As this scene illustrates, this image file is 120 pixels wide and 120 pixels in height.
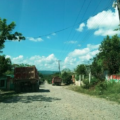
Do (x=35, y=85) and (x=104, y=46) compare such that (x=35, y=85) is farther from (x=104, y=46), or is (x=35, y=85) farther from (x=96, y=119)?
(x=104, y=46)

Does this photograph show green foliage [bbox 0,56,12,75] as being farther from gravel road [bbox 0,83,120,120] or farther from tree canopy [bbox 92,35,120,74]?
gravel road [bbox 0,83,120,120]

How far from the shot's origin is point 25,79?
24.6m

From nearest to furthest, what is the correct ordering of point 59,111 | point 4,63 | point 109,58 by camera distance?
1. point 59,111
2. point 109,58
3. point 4,63

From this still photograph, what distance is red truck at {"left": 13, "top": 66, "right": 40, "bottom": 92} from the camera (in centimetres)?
2469

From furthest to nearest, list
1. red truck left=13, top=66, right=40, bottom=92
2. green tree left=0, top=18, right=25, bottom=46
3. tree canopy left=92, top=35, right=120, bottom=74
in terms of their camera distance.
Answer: tree canopy left=92, top=35, right=120, bottom=74 < red truck left=13, top=66, right=40, bottom=92 < green tree left=0, top=18, right=25, bottom=46

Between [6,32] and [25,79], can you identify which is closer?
[6,32]

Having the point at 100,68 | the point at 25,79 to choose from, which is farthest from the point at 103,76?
the point at 25,79

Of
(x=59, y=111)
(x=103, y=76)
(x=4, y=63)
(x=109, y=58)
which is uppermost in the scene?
(x=109, y=58)

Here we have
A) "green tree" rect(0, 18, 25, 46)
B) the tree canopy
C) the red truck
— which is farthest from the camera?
the tree canopy

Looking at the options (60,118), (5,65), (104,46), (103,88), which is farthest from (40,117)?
(104,46)

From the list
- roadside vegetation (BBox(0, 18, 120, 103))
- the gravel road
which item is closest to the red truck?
roadside vegetation (BBox(0, 18, 120, 103))

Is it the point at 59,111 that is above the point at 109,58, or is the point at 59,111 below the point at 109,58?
below

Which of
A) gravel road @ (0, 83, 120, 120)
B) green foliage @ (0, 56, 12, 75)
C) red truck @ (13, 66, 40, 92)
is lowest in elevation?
gravel road @ (0, 83, 120, 120)

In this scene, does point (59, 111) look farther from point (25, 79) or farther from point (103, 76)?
point (103, 76)
